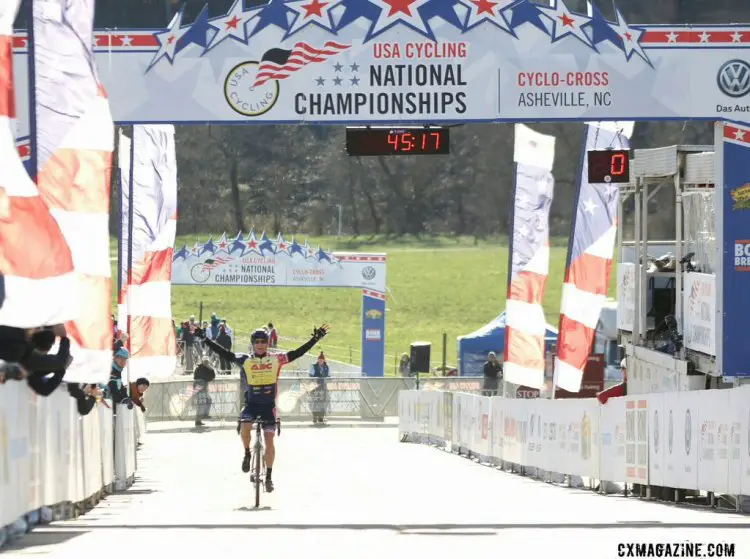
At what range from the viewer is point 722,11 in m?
111

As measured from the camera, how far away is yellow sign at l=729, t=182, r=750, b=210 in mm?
16766

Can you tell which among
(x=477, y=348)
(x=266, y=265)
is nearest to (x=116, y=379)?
(x=266, y=265)

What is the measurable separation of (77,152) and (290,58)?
5056mm

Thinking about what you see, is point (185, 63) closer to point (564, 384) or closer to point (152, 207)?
point (152, 207)

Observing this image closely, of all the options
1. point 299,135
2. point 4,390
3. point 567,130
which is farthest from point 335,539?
point 299,135

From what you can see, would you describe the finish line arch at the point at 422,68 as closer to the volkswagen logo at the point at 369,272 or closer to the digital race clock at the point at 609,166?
the digital race clock at the point at 609,166

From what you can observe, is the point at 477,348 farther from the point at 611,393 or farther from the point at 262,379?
the point at 262,379

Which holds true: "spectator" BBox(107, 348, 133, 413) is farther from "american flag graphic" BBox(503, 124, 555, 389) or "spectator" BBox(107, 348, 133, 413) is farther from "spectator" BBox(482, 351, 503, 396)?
"spectator" BBox(482, 351, 503, 396)

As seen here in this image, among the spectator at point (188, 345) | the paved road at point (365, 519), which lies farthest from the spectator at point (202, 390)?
the paved road at point (365, 519)

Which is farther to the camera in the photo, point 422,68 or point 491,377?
point 491,377

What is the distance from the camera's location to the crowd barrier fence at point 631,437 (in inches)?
552

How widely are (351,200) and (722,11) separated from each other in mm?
29087

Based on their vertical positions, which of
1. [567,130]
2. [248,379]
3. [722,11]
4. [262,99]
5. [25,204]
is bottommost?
[248,379]

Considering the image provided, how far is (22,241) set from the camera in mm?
10375
